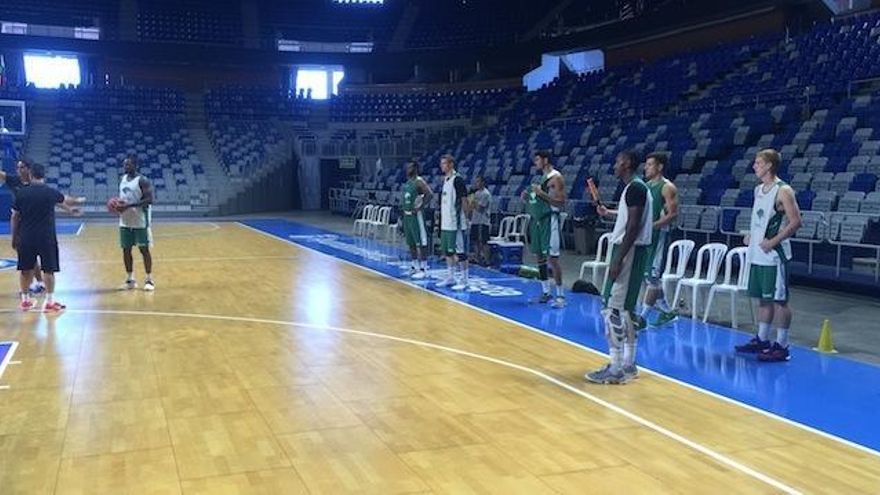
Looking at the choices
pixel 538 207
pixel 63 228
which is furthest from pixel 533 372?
pixel 63 228

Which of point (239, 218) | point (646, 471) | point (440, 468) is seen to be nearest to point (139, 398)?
point (440, 468)

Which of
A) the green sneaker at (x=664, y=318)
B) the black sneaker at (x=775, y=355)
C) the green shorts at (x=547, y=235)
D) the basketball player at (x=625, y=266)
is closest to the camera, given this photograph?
the basketball player at (x=625, y=266)

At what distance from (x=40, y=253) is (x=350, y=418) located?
5043mm

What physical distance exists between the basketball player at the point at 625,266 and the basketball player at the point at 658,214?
1.29 metres

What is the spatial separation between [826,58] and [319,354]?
15.1m

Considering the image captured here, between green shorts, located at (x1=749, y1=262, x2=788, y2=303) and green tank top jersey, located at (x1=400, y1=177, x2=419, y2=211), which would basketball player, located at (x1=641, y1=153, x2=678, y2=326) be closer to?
green shorts, located at (x1=749, y1=262, x2=788, y2=303)

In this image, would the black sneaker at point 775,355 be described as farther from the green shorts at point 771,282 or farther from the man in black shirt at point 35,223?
the man in black shirt at point 35,223

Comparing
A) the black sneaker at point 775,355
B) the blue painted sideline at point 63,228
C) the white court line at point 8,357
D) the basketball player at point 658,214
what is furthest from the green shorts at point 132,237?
the blue painted sideline at point 63,228

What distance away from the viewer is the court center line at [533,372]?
13.3 feet

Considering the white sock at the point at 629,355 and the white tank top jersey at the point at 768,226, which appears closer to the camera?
the white sock at the point at 629,355

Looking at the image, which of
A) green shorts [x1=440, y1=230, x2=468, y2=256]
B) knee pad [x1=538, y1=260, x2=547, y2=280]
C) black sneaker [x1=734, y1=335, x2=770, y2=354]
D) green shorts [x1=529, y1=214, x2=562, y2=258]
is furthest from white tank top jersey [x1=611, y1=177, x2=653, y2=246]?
green shorts [x1=440, y1=230, x2=468, y2=256]

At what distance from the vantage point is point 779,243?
20.8 feet

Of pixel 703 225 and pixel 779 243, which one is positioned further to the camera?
pixel 703 225

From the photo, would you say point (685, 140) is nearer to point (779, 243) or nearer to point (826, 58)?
point (826, 58)
